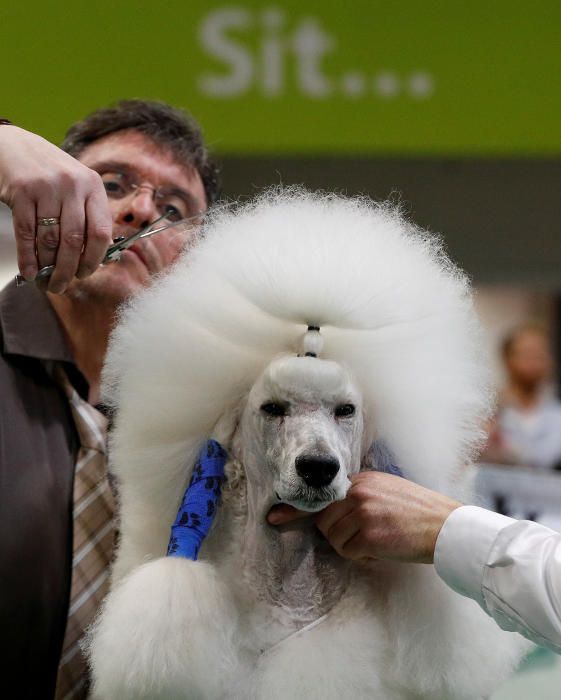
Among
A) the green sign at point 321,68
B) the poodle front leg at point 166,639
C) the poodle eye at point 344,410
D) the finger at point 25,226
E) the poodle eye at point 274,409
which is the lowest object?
the poodle front leg at point 166,639

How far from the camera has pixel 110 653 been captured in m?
0.76

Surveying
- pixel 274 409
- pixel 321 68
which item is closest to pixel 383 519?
pixel 274 409

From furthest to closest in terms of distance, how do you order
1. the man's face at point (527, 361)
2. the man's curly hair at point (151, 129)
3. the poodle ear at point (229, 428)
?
the man's face at point (527, 361) → the man's curly hair at point (151, 129) → the poodle ear at point (229, 428)

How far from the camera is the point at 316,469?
744 millimetres

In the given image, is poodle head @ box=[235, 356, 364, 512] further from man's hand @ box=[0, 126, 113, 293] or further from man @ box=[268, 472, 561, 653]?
man's hand @ box=[0, 126, 113, 293]

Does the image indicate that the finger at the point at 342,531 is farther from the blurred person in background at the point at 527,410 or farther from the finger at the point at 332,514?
the blurred person in background at the point at 527,410

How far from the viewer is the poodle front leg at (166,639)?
29.7 inches

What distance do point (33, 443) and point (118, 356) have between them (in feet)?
0.58

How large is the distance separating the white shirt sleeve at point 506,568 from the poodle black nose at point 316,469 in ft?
0.41

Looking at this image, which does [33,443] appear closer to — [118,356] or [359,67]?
[118,356]

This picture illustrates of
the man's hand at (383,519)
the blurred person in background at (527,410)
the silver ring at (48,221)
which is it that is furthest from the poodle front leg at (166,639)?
the blurred person in background at (527,410)

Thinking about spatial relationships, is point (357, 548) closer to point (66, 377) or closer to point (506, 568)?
point (506, 568)

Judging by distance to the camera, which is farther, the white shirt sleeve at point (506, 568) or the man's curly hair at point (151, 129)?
the man's curly hair at point (151, 129)

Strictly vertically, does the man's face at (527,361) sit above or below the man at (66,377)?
below
